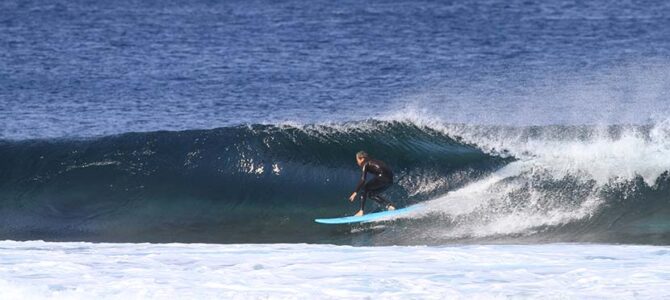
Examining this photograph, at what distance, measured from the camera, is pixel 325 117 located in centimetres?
3152

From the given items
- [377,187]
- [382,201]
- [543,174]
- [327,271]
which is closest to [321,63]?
[543,174]

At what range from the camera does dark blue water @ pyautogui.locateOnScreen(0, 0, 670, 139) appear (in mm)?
31594

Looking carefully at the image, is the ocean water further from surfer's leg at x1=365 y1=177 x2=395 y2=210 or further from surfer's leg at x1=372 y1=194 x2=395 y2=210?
surfer's leg at x1=365 y1=177 x2=395 y2=210

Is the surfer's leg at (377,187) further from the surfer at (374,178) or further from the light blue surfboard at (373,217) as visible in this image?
the light blue surfboard at (373,217)

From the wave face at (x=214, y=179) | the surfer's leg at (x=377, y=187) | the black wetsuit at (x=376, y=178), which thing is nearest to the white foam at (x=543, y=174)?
the wave face at (x=214, y=179)

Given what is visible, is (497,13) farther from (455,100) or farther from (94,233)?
(94,233)

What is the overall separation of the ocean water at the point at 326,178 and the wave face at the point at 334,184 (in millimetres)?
41

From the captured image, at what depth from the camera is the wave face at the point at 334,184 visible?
2042 centimetres

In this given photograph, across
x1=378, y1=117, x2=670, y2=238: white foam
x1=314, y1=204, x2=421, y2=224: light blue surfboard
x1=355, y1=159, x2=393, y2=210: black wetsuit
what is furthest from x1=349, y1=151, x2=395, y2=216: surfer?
x1=378, y1=117, x2=670, y2=238: white foam

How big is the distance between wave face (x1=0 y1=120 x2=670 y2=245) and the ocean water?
0.14 feet

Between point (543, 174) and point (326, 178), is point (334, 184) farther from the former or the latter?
point (543, 174)

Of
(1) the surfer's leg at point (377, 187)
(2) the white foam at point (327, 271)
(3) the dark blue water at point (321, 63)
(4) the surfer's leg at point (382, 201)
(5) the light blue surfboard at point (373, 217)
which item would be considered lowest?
(2) the white foam at point (327, 271)

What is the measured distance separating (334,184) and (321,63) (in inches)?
708

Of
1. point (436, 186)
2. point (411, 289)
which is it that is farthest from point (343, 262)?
point (436, 186)
